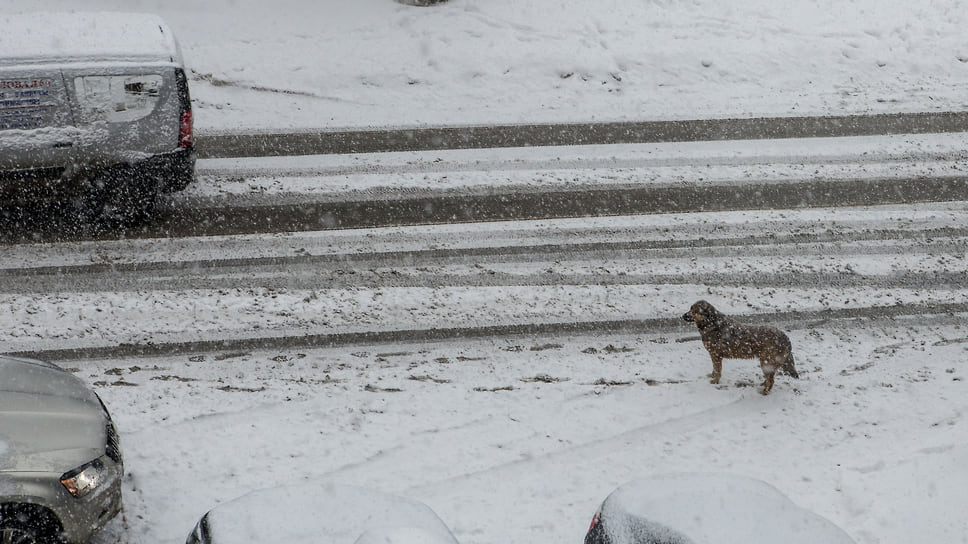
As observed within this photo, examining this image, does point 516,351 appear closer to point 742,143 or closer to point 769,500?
point 769,500

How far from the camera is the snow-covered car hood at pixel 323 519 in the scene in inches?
175

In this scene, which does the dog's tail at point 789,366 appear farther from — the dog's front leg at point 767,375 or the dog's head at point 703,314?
the dog's head at point 703,314

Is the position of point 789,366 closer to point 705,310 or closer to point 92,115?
point 705,310

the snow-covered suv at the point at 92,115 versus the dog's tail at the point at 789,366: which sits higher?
the snow-covered suv at the point at 92,115

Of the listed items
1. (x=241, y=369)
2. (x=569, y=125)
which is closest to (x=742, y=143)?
(x=569, y=125)

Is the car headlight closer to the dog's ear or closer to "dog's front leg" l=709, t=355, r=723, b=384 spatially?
the dog's ear

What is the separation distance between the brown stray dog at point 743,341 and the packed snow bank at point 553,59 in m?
6.15

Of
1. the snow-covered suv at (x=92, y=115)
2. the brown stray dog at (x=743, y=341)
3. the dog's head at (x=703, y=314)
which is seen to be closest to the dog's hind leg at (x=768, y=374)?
the brown stray dog at (x=743, y=341)

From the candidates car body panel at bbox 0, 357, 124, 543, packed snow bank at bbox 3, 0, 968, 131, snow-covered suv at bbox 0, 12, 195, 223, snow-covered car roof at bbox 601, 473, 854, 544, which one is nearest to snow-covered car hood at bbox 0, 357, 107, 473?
car body panel at bbox 0, 357, 124, 543

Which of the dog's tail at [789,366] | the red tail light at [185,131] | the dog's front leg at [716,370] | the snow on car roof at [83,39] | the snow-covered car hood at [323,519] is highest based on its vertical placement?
the snow on car roof at [83,39]

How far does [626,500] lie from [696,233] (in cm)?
565

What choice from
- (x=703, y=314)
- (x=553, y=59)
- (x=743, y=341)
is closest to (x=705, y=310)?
(x=703, y=314)

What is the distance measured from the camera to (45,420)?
555cm

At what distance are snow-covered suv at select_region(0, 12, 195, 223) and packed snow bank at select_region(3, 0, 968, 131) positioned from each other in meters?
2.79
